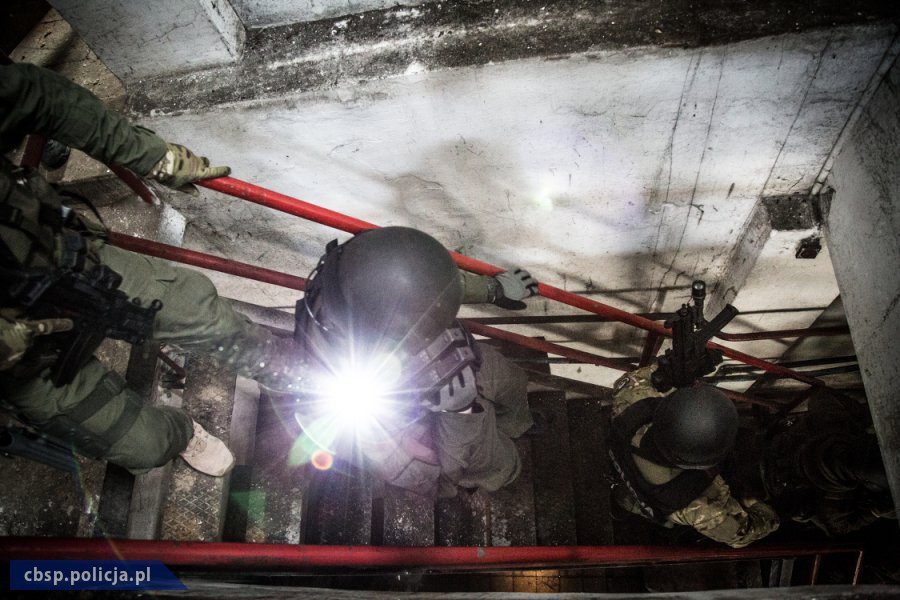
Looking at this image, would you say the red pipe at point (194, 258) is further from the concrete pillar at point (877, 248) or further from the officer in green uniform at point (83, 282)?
the concrete pillar at point (877, 248)

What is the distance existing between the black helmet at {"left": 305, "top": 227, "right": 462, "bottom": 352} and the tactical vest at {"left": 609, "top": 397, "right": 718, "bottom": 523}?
1729 mm

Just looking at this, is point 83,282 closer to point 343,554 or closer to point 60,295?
point 60,295

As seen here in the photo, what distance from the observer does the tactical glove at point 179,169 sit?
6.65 feet

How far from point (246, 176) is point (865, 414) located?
5.27 metres

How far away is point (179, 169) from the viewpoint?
2039 mm

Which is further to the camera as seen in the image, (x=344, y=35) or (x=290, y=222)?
(x=290, y=222)

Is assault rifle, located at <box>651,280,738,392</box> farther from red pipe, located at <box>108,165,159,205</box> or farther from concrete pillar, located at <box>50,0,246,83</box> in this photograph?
red pipe, located at <box>108,165,159,205</box>

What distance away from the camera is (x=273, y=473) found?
3564mm

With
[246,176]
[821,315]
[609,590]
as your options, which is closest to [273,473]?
[246,176]

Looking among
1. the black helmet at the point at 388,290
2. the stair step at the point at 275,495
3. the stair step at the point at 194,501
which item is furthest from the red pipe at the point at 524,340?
the stair step at the point at 194,501

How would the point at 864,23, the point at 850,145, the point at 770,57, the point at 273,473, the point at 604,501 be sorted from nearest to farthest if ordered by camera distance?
the point at 864,23 < the point at 770,57 < the point at 850,145 < the point at 273,473 < the point at 604,501

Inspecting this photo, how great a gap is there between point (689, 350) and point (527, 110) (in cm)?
179

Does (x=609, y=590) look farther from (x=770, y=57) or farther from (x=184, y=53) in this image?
(x=184, y=53)

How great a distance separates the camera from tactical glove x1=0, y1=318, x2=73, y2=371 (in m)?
1.60
